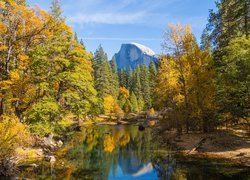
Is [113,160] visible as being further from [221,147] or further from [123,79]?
[123,79]

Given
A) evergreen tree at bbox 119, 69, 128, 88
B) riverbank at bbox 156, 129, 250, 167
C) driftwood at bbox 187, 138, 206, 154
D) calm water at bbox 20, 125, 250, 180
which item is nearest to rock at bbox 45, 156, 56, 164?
calm water at bbox 20, 125, 250, 180

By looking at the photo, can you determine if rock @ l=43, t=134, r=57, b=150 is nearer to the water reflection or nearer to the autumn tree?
the water reflection

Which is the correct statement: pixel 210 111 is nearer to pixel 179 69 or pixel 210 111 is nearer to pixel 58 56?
pixel 179 69

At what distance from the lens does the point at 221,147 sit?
2555 cm

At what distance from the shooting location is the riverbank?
2231 cm

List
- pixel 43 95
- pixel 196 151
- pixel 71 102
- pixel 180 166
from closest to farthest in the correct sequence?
pixel 180 166
pixel 196 151
pixel 43 95
pixel 71 102

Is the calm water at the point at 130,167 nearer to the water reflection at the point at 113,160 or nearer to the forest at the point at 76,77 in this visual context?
the water reflection at the point at 113,160

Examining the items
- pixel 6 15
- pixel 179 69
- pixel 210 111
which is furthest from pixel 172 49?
pixel 6 15

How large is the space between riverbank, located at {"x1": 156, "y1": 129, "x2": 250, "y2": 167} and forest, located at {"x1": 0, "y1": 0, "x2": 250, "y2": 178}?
225 cm

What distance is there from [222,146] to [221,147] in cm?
18

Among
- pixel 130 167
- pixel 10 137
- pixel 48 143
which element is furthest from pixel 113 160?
pixel 10 137

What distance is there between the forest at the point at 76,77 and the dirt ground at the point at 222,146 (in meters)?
2.25

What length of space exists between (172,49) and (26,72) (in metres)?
16.9

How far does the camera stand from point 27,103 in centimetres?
2631
